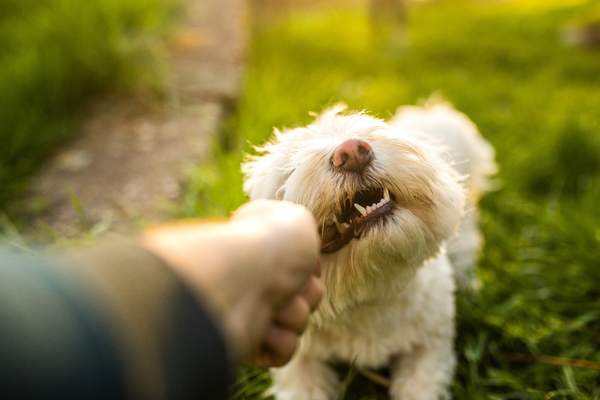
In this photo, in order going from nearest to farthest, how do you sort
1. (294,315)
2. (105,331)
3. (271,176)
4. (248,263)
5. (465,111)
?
(105,331)
(248,263)
(294,315)
(271,176)
(465,111)

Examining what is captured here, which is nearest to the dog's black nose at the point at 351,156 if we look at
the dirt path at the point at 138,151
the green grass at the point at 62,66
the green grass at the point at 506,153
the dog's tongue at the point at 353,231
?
the dog's tongue at the point at 353,231

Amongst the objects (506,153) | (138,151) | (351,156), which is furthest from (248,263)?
(506,153)

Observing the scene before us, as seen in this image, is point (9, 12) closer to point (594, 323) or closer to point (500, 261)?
point (500, 261)

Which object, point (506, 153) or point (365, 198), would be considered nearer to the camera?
point (365, 198)

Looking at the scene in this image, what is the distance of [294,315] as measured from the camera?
94 cm

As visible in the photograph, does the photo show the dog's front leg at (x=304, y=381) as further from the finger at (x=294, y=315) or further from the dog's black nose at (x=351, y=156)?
the finger at (x=294, y=315)

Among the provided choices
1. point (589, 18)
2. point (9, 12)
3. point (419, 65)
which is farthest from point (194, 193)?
point (589, 18)

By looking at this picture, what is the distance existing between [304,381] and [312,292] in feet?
2.95

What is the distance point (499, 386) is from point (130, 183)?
6.59 ft

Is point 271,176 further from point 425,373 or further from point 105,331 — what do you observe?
point 105,331

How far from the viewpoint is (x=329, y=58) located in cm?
634

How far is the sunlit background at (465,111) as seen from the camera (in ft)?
6.63

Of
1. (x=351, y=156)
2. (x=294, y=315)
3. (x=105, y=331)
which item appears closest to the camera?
(x=105, y=331)

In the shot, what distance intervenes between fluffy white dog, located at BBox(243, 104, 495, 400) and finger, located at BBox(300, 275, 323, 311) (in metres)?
0.36
